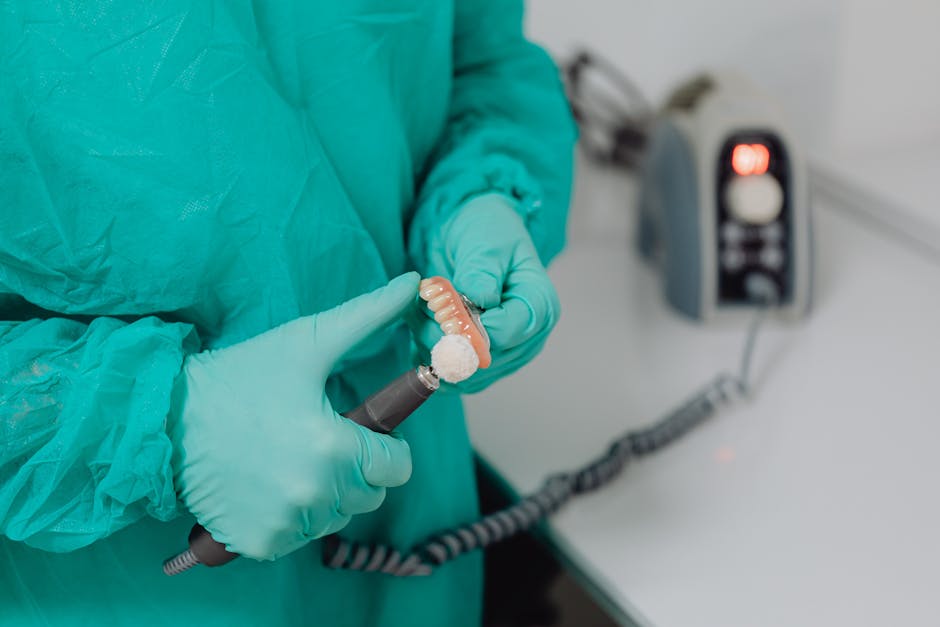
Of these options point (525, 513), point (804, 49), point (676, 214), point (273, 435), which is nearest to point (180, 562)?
point (273, 435)

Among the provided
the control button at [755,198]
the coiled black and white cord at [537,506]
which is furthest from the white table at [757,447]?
the control button at [755,198]

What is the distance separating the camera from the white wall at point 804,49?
1.19m

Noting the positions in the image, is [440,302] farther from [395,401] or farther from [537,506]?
[537,506]

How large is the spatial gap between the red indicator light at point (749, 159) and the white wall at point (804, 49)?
0.93 ft

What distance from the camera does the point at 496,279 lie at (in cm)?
60

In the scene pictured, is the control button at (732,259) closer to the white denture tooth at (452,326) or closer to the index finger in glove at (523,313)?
the index finger in glove at (523,313)

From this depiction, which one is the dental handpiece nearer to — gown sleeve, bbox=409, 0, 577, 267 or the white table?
gown sleeve, bbox=409, 0, 577, 267

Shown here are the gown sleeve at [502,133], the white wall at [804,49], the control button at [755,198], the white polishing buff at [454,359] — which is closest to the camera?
the white polishing buff at [454,359]

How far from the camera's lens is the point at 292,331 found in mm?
546

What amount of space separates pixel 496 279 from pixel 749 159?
1.65ft

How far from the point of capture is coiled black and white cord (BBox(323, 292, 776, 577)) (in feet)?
2.32

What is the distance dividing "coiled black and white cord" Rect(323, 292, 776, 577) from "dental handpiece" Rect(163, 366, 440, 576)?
Answer: 145mm

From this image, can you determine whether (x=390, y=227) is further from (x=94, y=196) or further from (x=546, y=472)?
(x=546, y=472)

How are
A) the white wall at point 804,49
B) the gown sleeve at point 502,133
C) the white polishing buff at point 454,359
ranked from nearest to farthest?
the white polishing buff at point 454,359 < the gown sleeve at point 502,133 < the white wall at point 804,49
